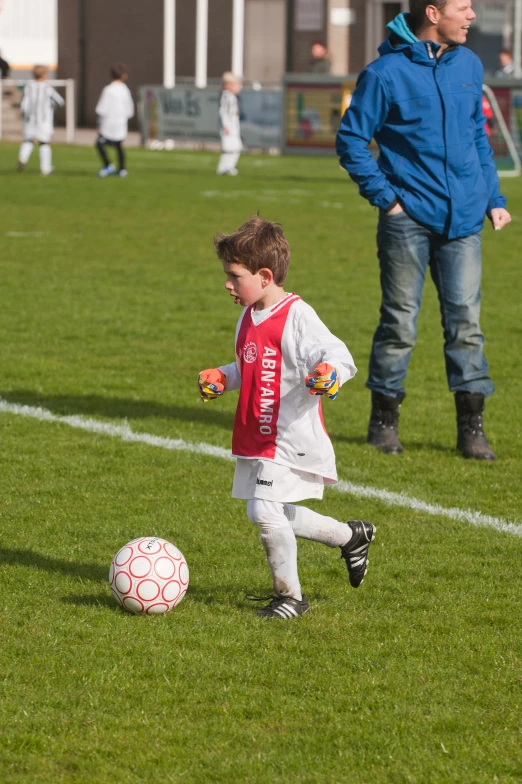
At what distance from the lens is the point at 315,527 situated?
4441mm

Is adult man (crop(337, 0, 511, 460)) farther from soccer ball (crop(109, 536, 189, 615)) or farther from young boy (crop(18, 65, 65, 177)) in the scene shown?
young boy (crop(18, 65, 65, 177))

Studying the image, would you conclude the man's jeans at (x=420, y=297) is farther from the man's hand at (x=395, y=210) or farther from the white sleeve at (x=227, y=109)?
the white sleeve at (x=227, y=109)

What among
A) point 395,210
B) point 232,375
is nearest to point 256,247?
point 232,375

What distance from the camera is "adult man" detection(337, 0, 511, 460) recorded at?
6.33 metres

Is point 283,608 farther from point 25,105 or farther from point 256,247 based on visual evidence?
point 25,105

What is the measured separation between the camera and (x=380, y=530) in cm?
534

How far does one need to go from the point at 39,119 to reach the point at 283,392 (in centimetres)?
2280

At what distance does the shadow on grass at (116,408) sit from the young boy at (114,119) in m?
18.1

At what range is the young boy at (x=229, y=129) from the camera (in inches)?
1010

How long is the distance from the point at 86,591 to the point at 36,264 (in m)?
9.07

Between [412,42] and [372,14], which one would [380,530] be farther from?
[372,14]

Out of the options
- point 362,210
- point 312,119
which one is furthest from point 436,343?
point 312,119

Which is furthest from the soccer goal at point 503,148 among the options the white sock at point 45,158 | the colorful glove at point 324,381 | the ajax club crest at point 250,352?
the colorful glove at point 324,381

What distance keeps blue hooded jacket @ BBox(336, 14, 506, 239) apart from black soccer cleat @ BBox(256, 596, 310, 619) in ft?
8.56
